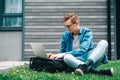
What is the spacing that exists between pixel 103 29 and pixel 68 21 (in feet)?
17.9

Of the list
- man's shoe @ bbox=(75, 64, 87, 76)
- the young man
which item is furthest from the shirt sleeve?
man's shoe @ bbox=(75, 64, 87, 76)

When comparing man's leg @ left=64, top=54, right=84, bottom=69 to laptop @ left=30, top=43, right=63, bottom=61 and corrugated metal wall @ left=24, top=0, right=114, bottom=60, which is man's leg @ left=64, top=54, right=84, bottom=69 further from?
corrugated metal wall @ left=24, top=0, right=114, bottom=60

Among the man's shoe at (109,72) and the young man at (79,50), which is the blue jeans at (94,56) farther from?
the man's shoe at (109,72)

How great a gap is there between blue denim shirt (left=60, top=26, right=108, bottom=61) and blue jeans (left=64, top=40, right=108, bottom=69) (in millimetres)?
95

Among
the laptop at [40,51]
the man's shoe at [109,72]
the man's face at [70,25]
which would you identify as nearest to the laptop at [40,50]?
the laptop at [40,51]

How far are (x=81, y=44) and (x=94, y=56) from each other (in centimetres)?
41

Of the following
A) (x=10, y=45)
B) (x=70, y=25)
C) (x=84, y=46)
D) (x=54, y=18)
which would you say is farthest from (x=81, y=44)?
(x=10, y=45)

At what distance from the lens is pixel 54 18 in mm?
12125

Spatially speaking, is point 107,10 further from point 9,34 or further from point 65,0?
point 9,34

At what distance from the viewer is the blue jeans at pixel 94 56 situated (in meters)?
6.51

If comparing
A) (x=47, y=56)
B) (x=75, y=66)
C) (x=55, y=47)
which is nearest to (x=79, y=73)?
(x=75, y=66)

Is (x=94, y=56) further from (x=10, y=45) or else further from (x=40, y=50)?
(x=10, y=45)

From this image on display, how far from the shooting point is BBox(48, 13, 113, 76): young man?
6.54m

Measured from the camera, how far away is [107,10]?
12.0 m
